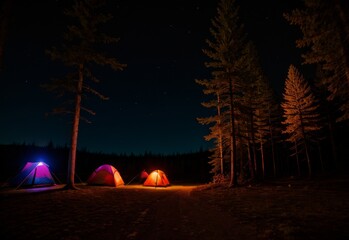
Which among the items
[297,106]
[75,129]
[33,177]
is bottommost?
[33,177]

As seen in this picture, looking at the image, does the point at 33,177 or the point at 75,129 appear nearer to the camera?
the point at 75,129

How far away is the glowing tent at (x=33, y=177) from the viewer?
17.6 m

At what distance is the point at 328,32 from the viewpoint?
10.8 meters

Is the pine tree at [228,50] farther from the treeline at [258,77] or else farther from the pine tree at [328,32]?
the pine tree at [328,32]

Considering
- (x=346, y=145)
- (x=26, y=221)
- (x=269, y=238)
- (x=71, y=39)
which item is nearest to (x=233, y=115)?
(x=71, y=39)

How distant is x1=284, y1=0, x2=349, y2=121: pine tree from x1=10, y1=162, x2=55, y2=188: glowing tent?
A: 19916 mm

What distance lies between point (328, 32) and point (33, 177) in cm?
2126

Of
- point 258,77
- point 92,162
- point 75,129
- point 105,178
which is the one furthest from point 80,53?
point 92,162

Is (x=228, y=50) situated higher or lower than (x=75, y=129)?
higher

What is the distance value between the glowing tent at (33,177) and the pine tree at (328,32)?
65.3 ft

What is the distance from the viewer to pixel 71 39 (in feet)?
55.9

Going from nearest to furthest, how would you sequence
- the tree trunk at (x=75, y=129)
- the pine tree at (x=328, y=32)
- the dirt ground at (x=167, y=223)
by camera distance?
1. the dirt ground at (x=167, y=223)
2. the pine tree at (x=328, y=32)
3. the tree trunk at (x=75, y=129)

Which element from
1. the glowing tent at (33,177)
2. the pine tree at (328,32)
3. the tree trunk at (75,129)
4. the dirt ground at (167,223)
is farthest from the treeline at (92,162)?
the dirt ground at (167,223)

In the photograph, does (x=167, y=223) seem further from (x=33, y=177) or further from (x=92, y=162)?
(x=92, y=162)
